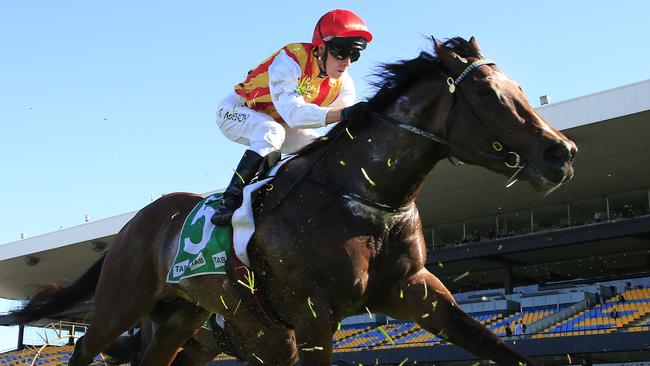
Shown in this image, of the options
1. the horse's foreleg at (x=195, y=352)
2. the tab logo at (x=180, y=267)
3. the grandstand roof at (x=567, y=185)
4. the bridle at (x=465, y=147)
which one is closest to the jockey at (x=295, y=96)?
the bridle at (x=465, y=147)

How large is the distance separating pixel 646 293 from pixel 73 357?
1668 cm

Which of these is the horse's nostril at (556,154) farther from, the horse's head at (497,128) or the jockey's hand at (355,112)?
the jockey's hand at (355,112)

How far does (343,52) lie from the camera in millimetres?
5012

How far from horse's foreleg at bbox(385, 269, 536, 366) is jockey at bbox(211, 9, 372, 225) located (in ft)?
3.28

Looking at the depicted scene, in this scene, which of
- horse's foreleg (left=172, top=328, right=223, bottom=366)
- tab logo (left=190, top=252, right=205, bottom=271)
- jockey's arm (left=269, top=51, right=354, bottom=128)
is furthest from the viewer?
horse's foreleg (left=172, top=328, right=223, bottom=366)

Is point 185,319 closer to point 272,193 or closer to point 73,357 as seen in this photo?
point 73,357

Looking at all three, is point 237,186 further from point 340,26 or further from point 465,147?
point 465,147

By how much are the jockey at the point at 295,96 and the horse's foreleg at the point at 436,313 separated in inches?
39.3

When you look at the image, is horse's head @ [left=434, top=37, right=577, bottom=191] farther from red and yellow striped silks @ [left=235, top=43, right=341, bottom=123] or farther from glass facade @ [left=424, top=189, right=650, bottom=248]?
glass facade @ [left=424, top=189, right=650, bottom=248]

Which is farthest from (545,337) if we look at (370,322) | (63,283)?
(63,283)

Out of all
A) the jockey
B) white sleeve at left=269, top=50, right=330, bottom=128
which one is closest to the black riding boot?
the jockey

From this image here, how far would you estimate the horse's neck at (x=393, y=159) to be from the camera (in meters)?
4.46

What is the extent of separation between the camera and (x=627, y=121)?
1809 cm

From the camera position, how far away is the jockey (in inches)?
193
